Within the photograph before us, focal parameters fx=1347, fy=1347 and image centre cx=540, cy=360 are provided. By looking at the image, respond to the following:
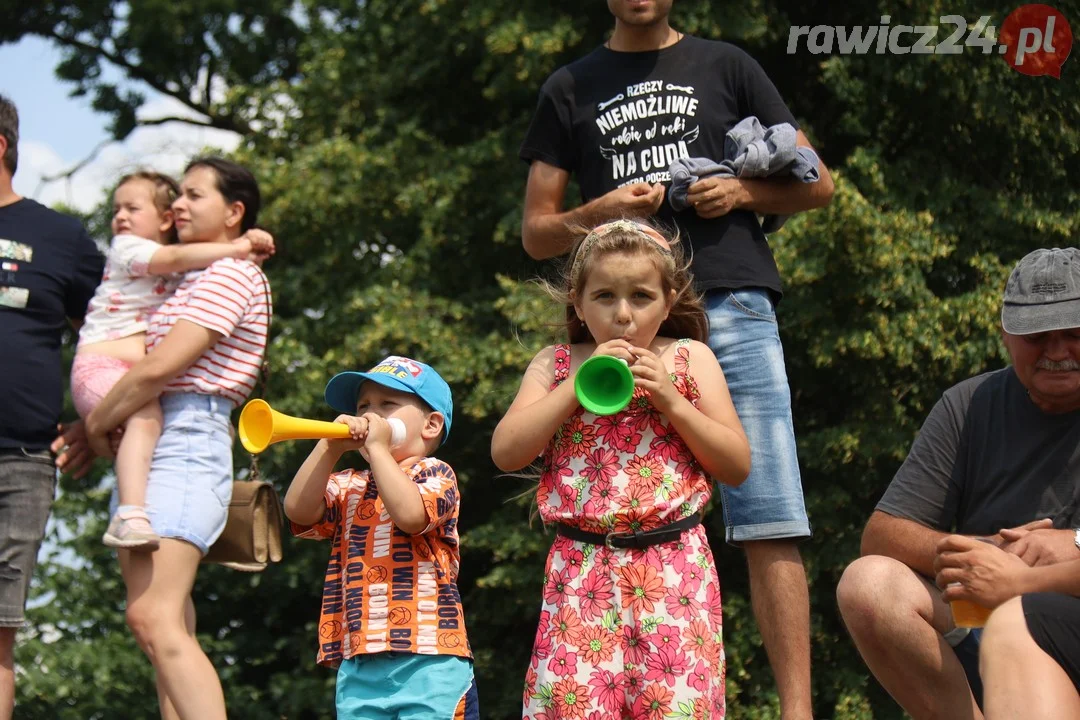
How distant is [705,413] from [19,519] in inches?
91.4

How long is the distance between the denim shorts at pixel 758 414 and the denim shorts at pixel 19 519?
222cm

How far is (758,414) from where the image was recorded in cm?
359

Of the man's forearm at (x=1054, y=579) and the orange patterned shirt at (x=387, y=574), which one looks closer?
the man's forearm at (x=1054, y=579)

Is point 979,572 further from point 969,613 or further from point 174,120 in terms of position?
point 174,120

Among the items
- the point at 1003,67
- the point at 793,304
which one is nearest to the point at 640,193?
the point at 793,304

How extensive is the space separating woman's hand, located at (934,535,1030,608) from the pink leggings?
2.57 meters

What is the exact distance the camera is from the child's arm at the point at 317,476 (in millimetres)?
3289

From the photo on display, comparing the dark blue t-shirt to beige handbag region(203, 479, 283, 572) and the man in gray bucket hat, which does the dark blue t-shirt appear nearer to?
beige handbag region(203, 479, 283, 572)

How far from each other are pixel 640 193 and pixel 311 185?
6.41m

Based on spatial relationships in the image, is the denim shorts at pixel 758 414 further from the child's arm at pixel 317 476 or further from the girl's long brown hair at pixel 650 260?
the child's arm at pixel 317 476

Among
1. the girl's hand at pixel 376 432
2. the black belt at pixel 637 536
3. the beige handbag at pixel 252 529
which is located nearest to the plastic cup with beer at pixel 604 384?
the black belt at pixel 637 536

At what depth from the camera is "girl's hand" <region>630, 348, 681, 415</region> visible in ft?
9.96

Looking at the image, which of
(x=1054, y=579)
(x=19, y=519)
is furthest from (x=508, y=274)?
(x=1054, y=579)

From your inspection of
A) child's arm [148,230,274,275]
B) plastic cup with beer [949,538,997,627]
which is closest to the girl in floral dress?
plastic cup with beer [949,538,997,627]
